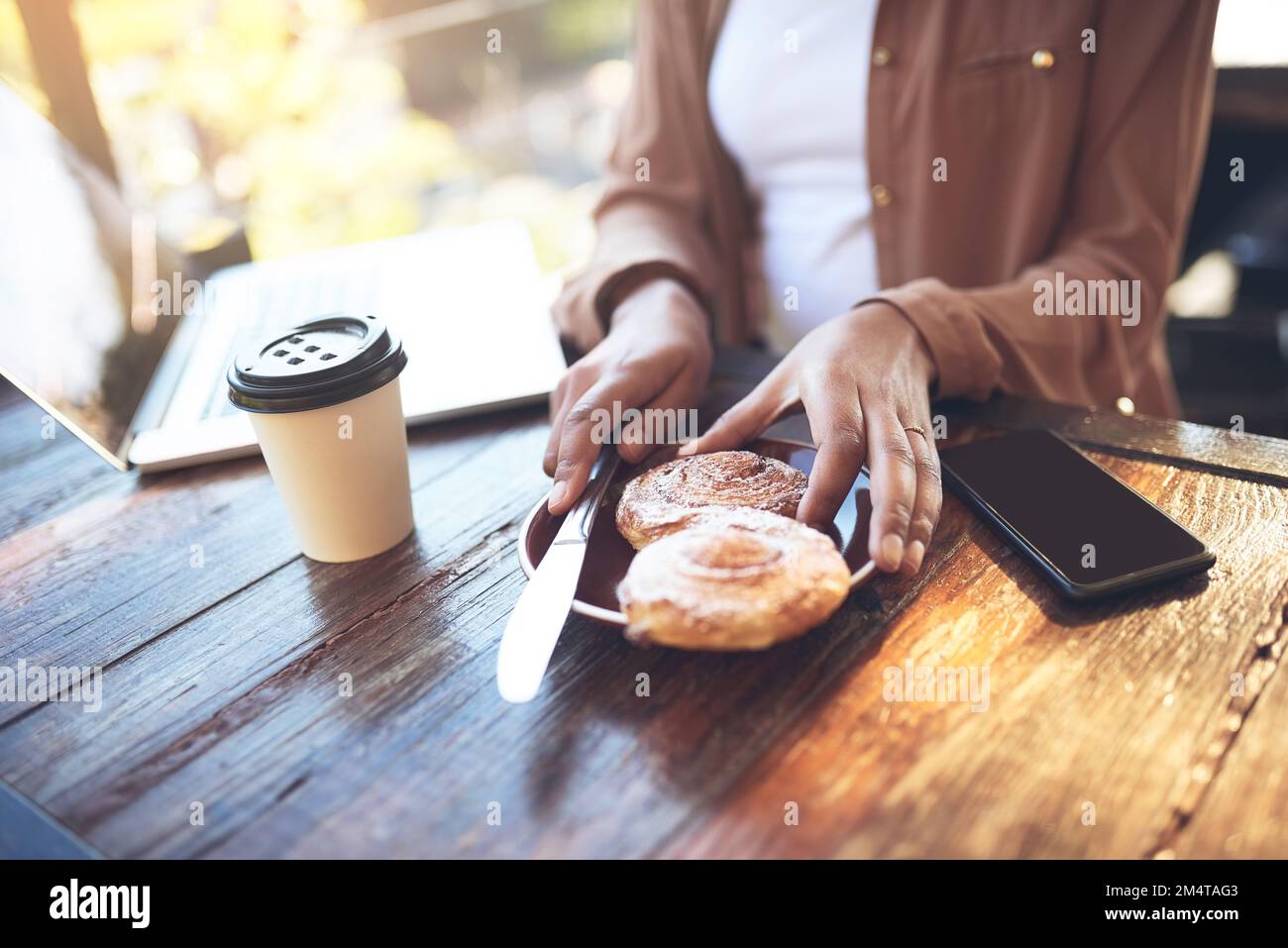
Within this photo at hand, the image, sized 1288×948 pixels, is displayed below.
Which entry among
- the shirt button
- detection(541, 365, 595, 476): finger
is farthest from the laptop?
the shirt button

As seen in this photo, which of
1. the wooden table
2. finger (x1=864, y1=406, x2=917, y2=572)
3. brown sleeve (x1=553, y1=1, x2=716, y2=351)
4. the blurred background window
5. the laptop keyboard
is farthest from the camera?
the blurred background window

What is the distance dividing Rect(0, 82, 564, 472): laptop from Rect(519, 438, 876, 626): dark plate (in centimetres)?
35

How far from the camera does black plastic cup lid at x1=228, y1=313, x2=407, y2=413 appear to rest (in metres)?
0.77

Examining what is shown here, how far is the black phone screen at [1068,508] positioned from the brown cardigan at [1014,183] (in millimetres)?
143

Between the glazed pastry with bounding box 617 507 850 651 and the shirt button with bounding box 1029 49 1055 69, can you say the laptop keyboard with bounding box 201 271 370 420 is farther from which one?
the shirt button with bounding box 1029 49 1055 69

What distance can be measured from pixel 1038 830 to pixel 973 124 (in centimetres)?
106

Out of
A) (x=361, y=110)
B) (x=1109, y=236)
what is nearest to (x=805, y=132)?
(x=1109, y=236)

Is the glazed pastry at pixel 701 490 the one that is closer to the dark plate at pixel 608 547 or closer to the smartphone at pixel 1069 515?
the dark plate at pixel 608 547

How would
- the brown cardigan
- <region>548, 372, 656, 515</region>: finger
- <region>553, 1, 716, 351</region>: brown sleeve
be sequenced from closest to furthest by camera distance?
<region>548, 372, 656, 515</region>: finger < the brown cardigan < <region>553, 1, 716, 351</region>: brown sleeve

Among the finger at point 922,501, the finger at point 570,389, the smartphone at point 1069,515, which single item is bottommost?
the smartphone at point 1069,515

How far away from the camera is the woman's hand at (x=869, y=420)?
75 centimetres

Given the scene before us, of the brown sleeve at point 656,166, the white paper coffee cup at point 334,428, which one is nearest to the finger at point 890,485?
the white paper coffee cup at point 334,428

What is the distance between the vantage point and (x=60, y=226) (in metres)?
1.22
